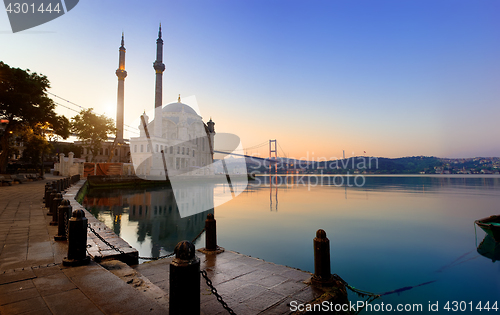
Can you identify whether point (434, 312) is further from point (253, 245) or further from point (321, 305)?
point (253, 245)

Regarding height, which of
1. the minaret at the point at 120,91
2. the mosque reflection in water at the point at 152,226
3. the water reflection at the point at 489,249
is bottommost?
the water reflection at the point at 489,249

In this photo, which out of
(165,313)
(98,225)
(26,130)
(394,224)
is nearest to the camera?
(165,313)

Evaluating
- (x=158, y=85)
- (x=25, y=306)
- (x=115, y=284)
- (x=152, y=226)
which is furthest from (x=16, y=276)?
(x=158, y=85)

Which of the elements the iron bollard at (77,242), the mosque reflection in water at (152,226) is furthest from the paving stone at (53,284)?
the mosque reflection in water at (152,226)

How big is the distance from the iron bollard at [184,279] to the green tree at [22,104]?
89.7ft

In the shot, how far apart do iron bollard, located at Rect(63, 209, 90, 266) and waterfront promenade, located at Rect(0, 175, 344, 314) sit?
0.40 feet

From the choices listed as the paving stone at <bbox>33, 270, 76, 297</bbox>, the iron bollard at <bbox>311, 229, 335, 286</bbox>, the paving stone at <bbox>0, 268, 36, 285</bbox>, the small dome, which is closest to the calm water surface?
the iron bollard at <bbox>311, 229, 335, 286</bbox>

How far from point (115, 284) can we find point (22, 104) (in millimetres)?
26779

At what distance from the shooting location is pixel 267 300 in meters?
3.39

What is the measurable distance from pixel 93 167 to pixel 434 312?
37245mm

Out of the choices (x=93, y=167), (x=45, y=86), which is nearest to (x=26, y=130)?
(x=45, y=86)

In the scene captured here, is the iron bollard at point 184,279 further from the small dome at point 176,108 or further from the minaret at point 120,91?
the small dome at point 176,108

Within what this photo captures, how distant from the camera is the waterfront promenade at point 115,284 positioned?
253 centimetres

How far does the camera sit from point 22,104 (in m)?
21.8
